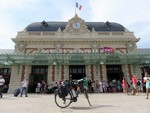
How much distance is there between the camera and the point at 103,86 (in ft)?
59.6

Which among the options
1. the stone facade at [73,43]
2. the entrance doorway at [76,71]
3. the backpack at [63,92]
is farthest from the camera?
the entrance doorway at [76,71]

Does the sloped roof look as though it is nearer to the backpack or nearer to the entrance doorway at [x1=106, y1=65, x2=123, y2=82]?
the entrance doorway at [x1=106, y1=65, x2=123, y2=82]

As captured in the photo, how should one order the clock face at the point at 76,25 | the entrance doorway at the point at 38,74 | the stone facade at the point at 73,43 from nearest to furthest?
1. the stone facade at the point at 73,43
2. the entrance doorway at the point at 38,74
3. the clock face at the point at 76,25

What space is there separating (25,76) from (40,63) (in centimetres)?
261

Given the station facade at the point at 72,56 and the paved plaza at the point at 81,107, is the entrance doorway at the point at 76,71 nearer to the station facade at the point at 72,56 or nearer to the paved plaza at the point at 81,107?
the station facade at the point at 72,56

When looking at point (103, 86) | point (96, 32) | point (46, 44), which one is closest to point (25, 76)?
point (46, 44)

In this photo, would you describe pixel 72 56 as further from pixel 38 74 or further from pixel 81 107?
pixel 81 107

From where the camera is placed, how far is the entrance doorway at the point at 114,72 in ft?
70.3

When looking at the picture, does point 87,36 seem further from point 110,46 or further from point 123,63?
point 123,63

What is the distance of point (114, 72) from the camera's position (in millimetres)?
21531

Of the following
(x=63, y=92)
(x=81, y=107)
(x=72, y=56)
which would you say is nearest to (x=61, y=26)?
(x=72, y=56)

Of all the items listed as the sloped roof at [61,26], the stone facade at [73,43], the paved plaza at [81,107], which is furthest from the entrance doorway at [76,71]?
the paved plaza at [81,107]

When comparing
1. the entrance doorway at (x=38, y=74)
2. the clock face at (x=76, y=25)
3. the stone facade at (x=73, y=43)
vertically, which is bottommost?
the entrance doorway at (x=38, y=74)

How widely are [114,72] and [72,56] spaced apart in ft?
21.4
